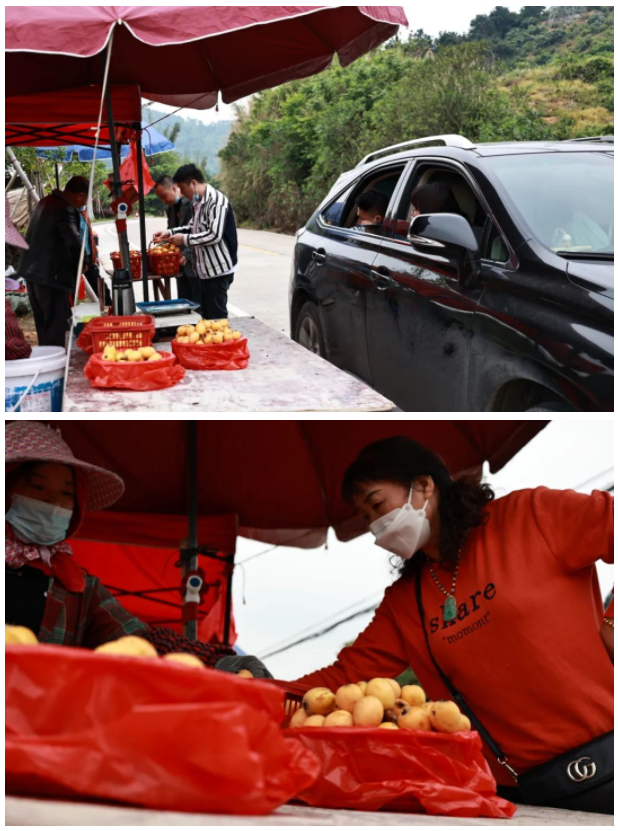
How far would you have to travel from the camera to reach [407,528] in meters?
2.92

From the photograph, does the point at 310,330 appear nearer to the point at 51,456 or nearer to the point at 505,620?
the point at 51,456

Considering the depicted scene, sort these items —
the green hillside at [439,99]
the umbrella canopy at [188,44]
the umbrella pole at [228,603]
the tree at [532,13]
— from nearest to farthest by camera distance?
the umbrella canopy at [188,44]
the umbrella pole at [228,603]
the green hillside at [439,99]
the tree at [532,13]

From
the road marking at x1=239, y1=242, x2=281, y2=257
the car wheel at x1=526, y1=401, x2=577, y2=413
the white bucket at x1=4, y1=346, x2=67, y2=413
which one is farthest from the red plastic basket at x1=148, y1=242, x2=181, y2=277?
the road marking at x1=239, y1=242, x2=281, y2=257

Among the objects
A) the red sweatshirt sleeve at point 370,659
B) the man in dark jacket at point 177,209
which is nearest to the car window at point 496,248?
the red sweatshirt sleeve at point 370,659

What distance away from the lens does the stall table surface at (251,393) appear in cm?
417

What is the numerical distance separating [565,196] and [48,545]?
8.88 ft

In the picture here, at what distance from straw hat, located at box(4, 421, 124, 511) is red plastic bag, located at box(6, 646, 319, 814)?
1.44 metres

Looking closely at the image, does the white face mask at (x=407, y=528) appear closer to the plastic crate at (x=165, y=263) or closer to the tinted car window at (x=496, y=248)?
the tinted car window at (x=496, y=248)

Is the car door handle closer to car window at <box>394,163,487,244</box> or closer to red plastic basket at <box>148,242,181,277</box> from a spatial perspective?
car window at <box>394,163,487,244</box>

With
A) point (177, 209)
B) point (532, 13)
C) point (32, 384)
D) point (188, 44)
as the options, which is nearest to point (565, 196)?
point (32, 384)

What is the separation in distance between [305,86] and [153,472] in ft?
110

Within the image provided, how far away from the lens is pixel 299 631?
1028 centimetres

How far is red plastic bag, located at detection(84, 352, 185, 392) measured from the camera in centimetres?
447

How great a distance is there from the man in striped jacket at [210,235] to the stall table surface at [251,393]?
300 cm
